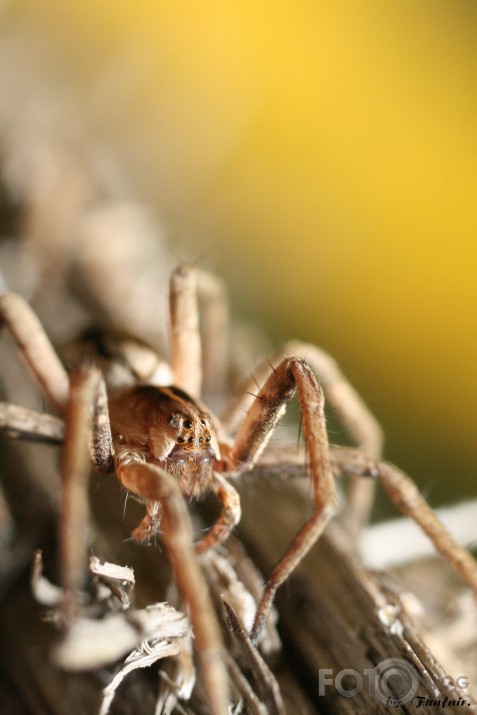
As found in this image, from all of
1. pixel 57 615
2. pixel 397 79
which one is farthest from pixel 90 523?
pixel 397 79

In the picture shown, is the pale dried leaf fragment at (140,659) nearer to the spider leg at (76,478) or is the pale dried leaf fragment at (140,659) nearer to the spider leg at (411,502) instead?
the spider leg at (76,478)

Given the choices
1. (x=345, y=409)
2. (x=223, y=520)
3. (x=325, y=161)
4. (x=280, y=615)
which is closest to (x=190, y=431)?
(x=223, y=520)

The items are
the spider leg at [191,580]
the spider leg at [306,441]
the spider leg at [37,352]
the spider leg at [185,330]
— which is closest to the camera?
the spider leg at [191,580]

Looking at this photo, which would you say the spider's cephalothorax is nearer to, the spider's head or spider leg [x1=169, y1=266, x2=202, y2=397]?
the spider's head

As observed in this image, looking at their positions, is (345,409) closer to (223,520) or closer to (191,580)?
(223,520)

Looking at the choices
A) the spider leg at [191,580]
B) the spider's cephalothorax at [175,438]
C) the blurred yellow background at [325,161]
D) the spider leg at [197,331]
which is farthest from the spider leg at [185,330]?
the spider leg at [191,580]

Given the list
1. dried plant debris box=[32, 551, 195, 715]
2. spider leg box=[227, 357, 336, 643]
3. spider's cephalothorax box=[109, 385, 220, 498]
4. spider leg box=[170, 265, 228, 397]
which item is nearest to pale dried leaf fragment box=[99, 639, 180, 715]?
dried plant debris box=[32, 551, 195, 715]

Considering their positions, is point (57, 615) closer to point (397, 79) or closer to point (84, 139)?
point (397, 79)
